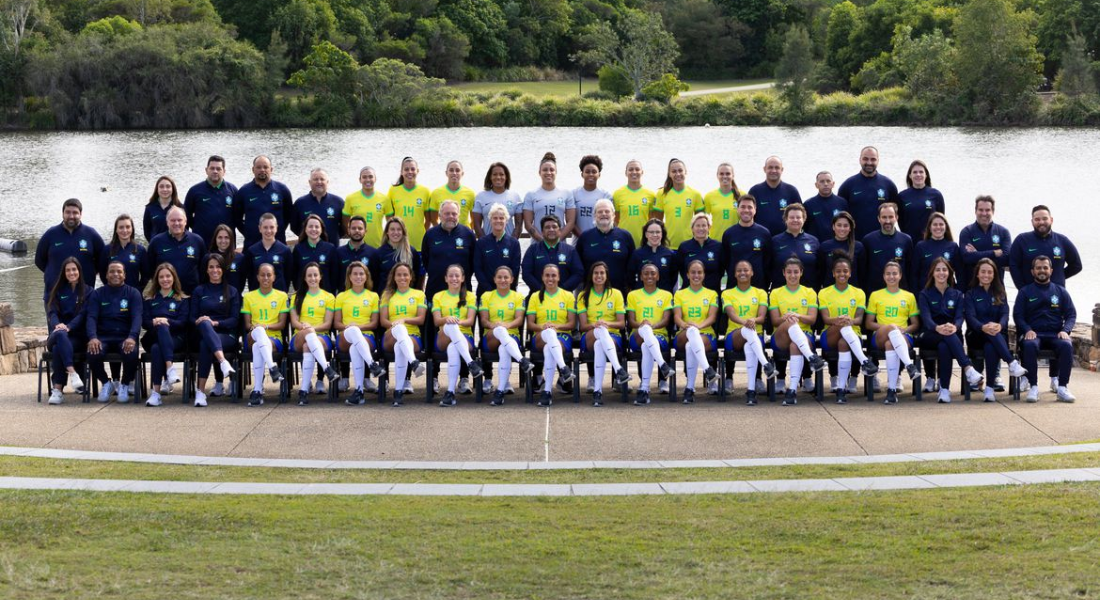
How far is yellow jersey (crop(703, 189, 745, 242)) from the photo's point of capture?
13203 mm

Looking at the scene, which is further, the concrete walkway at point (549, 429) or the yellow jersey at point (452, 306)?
the yellow jersey at point (452, 306)

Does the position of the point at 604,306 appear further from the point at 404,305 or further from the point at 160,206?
the point at 160,206

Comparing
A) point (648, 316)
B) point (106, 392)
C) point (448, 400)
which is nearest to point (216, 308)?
point (106, 392)

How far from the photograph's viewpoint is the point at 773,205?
43.2ft

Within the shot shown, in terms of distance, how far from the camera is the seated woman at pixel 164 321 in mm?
12102

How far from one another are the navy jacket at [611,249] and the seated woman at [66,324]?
176 inches

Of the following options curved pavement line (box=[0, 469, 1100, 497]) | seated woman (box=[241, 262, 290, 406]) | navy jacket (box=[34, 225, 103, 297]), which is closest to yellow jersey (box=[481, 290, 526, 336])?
seated woman (box=[241, 262, 290, 406])

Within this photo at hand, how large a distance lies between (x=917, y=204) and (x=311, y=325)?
19.1 ft

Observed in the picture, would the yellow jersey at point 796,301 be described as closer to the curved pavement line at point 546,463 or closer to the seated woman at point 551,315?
the seated woman at point 551,315

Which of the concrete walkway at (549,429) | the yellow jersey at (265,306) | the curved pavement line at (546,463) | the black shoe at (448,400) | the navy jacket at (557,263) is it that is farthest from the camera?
the navy jacket at (557,263)

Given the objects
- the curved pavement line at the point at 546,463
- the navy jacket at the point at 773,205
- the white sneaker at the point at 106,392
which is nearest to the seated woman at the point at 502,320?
the curved pavement line at the point at 546,463

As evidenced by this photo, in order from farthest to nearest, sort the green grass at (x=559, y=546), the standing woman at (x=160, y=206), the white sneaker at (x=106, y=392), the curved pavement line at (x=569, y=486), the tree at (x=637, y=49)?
the tree at (x=637, y=49) < the standing woman at (x=160, y=206) < the white sneaker at (x=106, y=392) < the curved pavement line at (x=569, y=486) < the green grass at (x=559, y=546)

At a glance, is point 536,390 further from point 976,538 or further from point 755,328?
point 976,538

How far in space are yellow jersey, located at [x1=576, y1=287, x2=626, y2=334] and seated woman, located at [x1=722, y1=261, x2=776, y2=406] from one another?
3.08 feet
